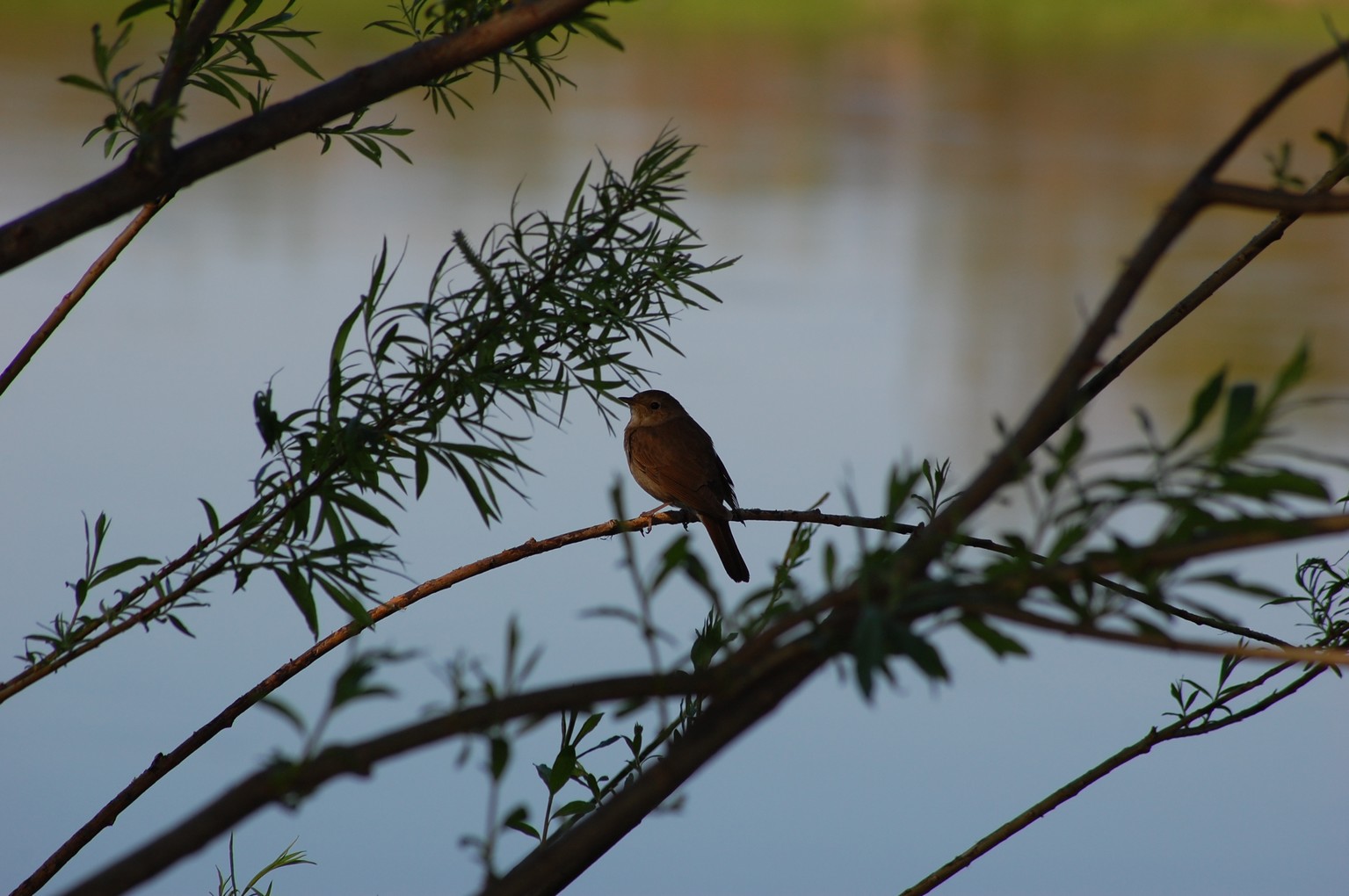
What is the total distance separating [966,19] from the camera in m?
18.0

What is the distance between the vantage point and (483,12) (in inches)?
52.1

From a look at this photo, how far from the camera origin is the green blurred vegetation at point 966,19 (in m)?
15.8

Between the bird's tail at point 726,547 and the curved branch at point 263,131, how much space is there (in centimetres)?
243

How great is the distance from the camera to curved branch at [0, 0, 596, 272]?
2.78 feet

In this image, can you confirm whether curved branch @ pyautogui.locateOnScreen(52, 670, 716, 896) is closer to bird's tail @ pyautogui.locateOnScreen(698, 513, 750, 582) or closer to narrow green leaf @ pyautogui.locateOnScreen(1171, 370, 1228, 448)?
narrow green leaf @ pyautogui.locateOnScreen(1171, 370, 1228, 448)

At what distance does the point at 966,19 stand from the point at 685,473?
1588 cm

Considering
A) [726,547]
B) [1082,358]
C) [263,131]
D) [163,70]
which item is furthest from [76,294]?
[726,547]

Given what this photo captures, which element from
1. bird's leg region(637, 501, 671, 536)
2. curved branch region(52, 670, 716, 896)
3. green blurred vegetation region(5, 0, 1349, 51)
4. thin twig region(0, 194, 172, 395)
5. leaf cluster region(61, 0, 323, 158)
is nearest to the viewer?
curved branch region(52, 670, 716, 896)

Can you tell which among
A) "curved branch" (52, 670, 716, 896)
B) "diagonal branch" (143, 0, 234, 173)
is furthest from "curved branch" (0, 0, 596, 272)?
"curved branch" (52, 670, 716, 896)

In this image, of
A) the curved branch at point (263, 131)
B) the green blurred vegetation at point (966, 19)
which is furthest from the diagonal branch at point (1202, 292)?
the green blurred vegetation at point (966, 19)

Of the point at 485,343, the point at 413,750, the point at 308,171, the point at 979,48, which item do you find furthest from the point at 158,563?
the point at 979,48

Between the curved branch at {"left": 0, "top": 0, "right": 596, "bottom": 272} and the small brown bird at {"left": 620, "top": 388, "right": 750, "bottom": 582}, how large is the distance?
7.51ft

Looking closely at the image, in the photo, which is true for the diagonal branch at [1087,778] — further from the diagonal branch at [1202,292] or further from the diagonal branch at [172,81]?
the diagonal branch at [172,81]

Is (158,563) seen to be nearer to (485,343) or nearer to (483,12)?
(485,343)
